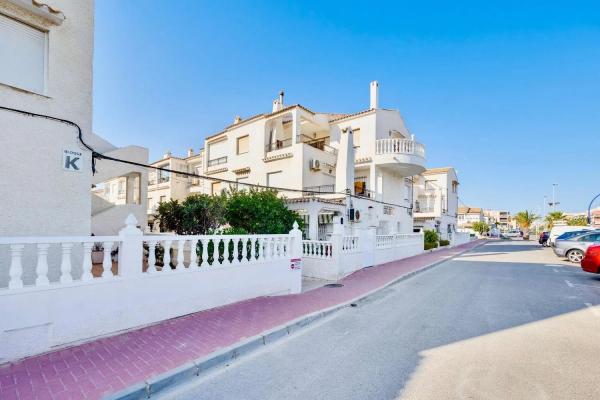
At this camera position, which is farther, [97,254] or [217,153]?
[217,153]

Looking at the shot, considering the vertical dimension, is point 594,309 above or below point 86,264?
below

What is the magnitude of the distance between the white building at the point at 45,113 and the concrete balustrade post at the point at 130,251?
5.83 ft

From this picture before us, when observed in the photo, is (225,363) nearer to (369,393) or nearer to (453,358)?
Answer: (369,393)

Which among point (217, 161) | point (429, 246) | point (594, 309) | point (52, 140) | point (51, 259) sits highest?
point (217, 161)

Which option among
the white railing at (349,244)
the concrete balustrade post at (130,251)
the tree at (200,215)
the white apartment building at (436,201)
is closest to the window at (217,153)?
the tree at (200,215)

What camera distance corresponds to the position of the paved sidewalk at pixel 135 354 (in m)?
3.07

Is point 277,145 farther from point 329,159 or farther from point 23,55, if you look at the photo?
point 23,55

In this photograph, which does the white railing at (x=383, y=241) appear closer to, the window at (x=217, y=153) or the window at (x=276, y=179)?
the window at (x=276, y=179)

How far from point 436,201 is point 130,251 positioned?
33233mm

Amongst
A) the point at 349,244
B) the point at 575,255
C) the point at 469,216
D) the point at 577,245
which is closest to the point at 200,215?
the point at 349,244

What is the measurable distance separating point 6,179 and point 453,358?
24.6 feet

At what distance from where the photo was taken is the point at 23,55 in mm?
5219

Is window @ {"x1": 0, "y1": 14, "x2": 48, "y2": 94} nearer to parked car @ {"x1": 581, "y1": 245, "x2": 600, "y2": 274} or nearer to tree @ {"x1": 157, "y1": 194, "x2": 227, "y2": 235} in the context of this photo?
tree @ {"x1": 157, "y1": 194, "x2": 227, "y2": 235}

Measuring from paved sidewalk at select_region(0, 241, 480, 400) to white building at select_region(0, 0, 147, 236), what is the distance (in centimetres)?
257
